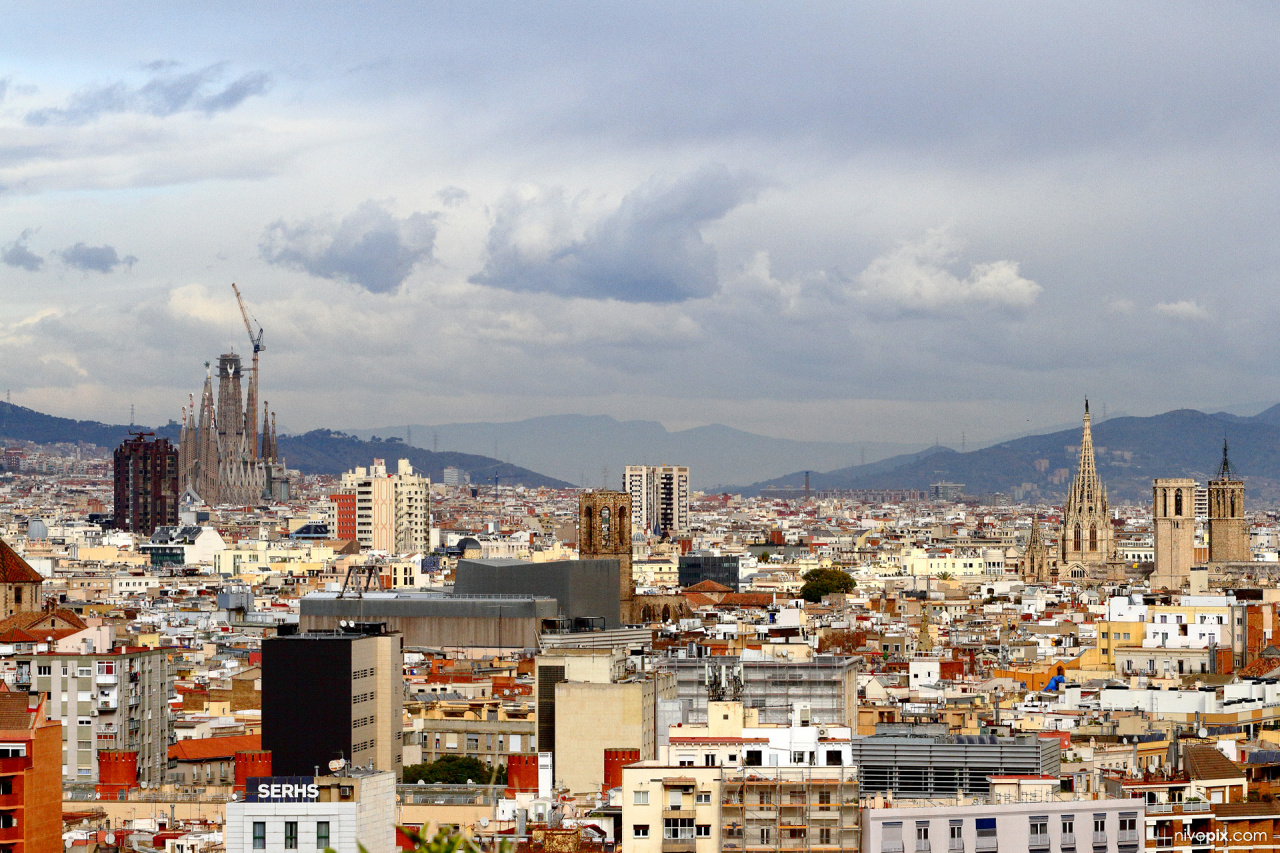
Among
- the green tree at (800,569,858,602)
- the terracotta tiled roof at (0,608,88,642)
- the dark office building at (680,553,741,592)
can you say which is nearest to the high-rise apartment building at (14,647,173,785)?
the terracotta tiled roof at (0,608,88,642)

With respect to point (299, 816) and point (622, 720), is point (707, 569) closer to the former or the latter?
point (622, 720)

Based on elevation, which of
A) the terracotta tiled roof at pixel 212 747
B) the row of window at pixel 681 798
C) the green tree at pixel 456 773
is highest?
the row of window at pixel 681 798

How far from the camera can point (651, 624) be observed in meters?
108

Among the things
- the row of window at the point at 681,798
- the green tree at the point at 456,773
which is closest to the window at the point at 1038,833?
the row of window at the point at 681,798

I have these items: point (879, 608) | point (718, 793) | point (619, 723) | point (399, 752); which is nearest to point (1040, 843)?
point (718, 793)

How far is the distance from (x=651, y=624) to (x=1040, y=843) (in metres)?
72.9

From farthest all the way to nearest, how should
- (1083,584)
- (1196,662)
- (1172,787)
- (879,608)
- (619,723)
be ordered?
(1083,584)
(879,608)
(1196,662)
(619,723)
(1172,787)

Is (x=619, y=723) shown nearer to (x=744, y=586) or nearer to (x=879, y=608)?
(x=879, y=608)

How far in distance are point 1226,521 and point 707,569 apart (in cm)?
3131

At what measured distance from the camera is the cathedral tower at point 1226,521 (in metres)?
149

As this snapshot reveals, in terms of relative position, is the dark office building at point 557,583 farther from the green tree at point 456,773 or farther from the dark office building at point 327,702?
the dark office building at point 327,702

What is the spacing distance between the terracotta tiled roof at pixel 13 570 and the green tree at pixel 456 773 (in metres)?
29.7

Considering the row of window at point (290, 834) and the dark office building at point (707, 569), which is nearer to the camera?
the row of window at point (290, 834)

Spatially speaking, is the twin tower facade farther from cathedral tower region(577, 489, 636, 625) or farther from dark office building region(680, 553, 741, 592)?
cathedral tower region(577, 489, 636, 625)
